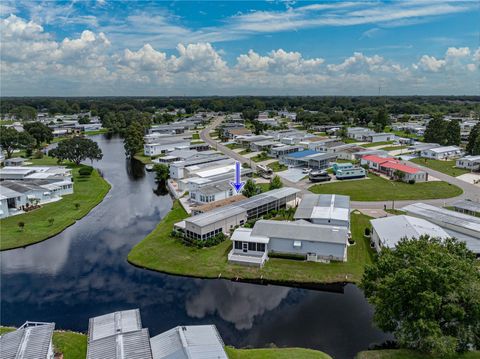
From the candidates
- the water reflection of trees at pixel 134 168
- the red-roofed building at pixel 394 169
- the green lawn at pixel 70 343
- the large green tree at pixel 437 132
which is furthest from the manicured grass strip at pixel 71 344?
the large green tree at pixel 437 132

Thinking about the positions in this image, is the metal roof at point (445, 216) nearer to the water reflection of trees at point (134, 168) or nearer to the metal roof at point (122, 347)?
the metal roof at point (122, 347)

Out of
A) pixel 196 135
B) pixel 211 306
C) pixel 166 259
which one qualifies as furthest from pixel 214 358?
pixel 196 135

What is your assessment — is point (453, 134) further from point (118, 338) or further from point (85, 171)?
point (118, 338)

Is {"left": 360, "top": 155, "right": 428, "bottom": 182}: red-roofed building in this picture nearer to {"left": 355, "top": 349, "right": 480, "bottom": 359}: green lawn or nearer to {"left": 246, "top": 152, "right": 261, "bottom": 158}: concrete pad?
{"left": 246, "top": 152, "right": 261, "bottom": 158}: concrete pad

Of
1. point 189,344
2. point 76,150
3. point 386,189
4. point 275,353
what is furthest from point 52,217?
point 386,189

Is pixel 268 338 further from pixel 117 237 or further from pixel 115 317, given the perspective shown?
pixel 117 237
